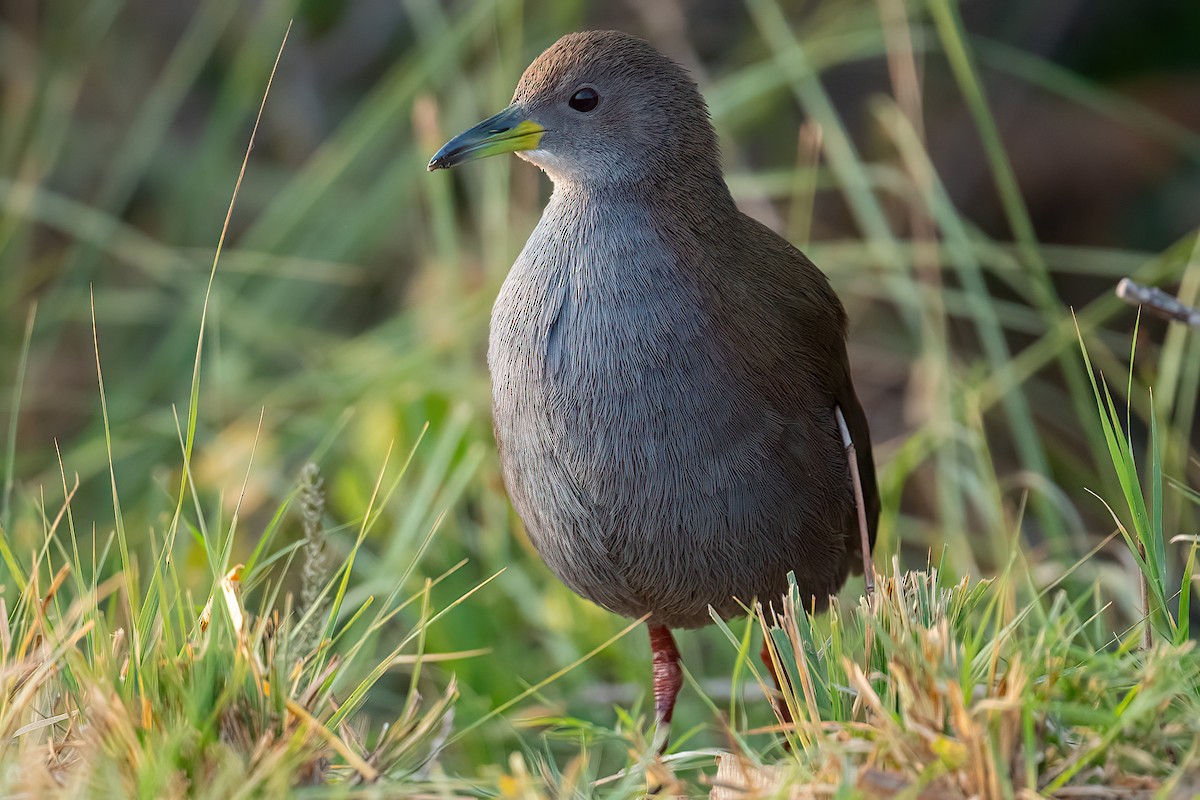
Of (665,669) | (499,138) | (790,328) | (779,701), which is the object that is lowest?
(665,669)

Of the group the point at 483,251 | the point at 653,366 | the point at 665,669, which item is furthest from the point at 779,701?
the point at 483,251

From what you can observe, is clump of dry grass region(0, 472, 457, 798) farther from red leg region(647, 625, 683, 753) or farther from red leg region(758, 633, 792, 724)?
red leg region(647, 625, 683, 753)

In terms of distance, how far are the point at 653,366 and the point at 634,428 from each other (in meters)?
0.10

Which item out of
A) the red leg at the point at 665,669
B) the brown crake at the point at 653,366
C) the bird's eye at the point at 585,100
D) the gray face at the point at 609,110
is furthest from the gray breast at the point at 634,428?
the red leg at the point at 665,669

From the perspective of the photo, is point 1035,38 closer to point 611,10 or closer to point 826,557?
point 611,10

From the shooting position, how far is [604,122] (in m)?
2.36

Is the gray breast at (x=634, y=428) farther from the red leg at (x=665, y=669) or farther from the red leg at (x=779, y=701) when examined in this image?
the red leg at (x=665, y=669)

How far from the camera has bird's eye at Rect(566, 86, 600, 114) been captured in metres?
2.40

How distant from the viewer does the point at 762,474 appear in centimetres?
221

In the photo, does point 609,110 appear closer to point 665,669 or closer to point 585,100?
point 585,100

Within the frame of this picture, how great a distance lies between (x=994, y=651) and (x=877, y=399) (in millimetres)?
3494

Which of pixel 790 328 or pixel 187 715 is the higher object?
pixel 790 328

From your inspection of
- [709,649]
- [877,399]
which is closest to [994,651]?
[709,649]

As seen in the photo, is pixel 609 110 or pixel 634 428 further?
pixel 609 110
